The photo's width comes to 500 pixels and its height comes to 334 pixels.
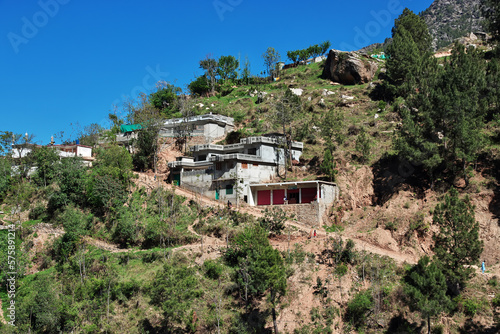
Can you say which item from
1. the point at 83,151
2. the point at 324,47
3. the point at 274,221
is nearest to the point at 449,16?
the point at 324,47

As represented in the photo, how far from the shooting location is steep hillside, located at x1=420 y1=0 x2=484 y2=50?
15588 centimetres

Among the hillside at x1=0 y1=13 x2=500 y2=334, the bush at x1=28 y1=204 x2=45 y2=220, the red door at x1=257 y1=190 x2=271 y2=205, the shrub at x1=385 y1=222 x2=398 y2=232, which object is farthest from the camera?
the bush at x1=28 y1=204 x2=45 y2=220

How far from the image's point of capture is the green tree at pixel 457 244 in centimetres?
2934

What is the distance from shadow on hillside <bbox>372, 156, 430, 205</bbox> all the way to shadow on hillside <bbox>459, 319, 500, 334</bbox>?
1202cm

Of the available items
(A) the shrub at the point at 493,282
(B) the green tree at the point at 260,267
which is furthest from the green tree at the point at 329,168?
(A) the shrub at the point at 493,282

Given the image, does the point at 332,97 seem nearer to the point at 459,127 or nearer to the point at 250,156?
the point at 250,156

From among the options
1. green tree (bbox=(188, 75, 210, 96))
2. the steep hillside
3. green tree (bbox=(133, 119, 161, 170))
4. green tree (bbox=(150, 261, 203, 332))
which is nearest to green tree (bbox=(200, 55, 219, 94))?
green tree (bbox=(188, 75, 210, 96))

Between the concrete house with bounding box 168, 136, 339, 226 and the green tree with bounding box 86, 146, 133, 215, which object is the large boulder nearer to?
the concrete house with bounding box 168, 136, 339, 226

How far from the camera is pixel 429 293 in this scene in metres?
28.2

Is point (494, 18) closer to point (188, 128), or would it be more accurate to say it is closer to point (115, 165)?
point (188, 128)

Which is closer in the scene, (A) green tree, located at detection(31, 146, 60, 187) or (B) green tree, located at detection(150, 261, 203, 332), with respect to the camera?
(B) green tree, located at detection(150, 261, 203, 332)

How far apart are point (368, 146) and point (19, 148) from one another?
43.1 metres

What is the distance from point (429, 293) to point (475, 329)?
14.8ft

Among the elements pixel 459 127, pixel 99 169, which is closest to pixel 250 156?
pixel 99 169
